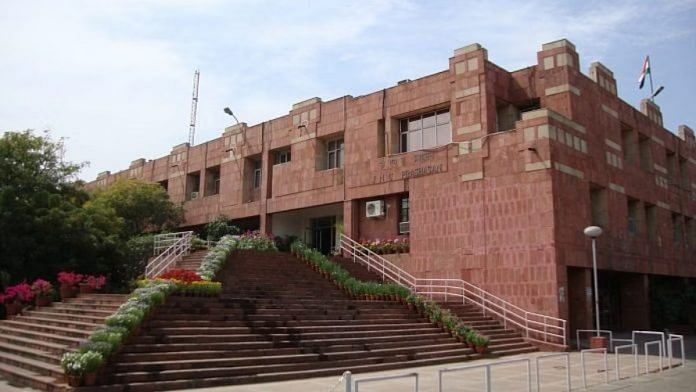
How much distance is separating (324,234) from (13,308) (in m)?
16.6

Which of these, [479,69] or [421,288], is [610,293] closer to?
[421,288]

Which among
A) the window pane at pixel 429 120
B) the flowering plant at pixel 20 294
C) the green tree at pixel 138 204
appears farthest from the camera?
the green tree at pixel 138 204

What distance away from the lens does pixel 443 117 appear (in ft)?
87.4

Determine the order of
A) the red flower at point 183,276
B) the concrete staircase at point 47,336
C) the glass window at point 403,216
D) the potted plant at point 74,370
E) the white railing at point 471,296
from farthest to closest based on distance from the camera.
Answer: the glass window at point 403,216, the white railing at point 471,296, the red flower at point 183,276, the concrete staircase at point 47,336, the potted plant at point 74,370

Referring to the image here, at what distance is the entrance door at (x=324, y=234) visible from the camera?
3234cm

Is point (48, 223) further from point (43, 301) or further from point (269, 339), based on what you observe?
point (269, 339)

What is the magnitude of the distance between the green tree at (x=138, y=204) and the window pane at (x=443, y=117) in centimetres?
1844

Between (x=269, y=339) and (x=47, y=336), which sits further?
(x=269, y=339)

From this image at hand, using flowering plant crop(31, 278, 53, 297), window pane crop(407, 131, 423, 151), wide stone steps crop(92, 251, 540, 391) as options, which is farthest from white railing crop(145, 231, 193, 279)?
window pane crop(407, 131, 423, 151)

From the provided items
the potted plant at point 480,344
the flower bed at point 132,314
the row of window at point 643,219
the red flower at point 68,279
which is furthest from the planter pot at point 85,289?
the row of window at point 643,219

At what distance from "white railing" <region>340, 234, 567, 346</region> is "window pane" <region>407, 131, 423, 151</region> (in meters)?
5.10

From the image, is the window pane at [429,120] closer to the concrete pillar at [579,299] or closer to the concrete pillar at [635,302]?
the concrete pillar at [579,299]

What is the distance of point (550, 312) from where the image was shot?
2022cm

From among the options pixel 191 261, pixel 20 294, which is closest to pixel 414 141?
pixel 191 261
